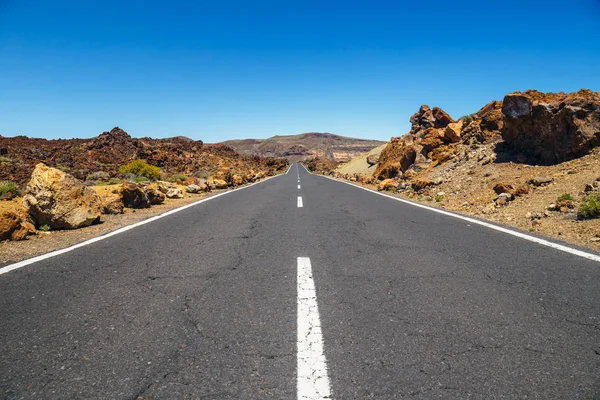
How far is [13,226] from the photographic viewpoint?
19.5 ft

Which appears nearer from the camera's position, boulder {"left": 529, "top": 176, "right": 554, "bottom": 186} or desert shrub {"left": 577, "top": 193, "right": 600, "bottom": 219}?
desert shrub {"left": 577, "top": 193, "right": 600, "bottom": 219}

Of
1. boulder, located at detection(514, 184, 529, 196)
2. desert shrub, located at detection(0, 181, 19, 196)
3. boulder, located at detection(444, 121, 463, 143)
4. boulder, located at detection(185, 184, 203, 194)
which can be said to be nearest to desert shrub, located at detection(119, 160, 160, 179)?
boulder, located at detection(185, 184, 203, 194)

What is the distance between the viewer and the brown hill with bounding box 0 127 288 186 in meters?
24.6

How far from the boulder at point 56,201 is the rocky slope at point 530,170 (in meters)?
9.42

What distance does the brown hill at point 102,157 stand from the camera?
24.6 m

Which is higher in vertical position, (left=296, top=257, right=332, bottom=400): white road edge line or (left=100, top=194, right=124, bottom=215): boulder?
(left=100, top=194, right=124, bottom=215): boulder

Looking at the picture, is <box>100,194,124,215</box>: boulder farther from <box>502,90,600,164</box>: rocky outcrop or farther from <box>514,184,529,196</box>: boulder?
<box>502,90,600,164</box>: rocky outcrop

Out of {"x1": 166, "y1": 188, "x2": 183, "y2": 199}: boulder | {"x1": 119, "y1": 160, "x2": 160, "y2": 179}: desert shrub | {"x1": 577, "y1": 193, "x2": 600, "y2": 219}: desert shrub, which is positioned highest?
{"x1": 119, "y1": 160, "x2": 160, "y2": 179}: desert shrub

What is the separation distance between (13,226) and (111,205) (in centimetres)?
330

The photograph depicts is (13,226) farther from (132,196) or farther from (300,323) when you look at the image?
(300,323)

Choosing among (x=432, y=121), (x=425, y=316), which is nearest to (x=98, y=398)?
(x=425, y=316)

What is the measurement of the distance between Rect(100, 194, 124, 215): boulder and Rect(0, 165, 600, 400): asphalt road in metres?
4.40

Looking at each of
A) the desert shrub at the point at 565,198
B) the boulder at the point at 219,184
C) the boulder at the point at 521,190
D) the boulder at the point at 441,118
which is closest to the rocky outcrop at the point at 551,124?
the boulder at the point at 521,190

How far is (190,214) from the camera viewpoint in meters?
9.08
